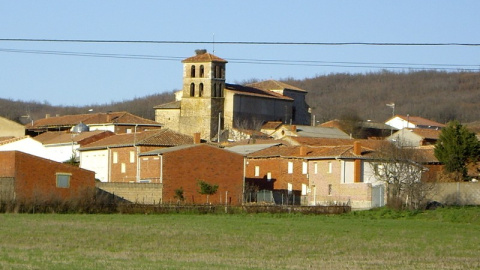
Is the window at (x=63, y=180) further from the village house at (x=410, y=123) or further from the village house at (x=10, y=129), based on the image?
the village house at (x=410, y=123)

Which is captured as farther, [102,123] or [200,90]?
[200,90]

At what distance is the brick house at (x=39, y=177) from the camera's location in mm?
55562

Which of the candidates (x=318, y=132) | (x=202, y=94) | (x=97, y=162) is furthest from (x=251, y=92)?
(x=97, y=162)

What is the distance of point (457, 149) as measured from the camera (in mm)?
71500

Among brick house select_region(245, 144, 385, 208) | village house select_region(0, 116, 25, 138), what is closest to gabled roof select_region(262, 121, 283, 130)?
village house select_region(0, 116, 25, 138)

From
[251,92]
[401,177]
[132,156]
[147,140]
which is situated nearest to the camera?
[401,177]

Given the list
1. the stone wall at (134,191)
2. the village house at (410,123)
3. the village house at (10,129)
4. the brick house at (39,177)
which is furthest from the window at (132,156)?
the village house at (410,123)

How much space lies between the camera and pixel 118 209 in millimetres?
49469

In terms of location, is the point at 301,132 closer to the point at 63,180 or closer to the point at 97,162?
the point at 97,162

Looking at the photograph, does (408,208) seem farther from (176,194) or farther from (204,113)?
(204,113)

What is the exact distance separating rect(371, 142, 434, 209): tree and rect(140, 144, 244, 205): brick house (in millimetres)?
8992

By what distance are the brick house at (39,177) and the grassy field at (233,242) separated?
10704mm

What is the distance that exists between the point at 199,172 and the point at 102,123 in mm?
40848

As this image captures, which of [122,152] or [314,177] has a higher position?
[122,152]
